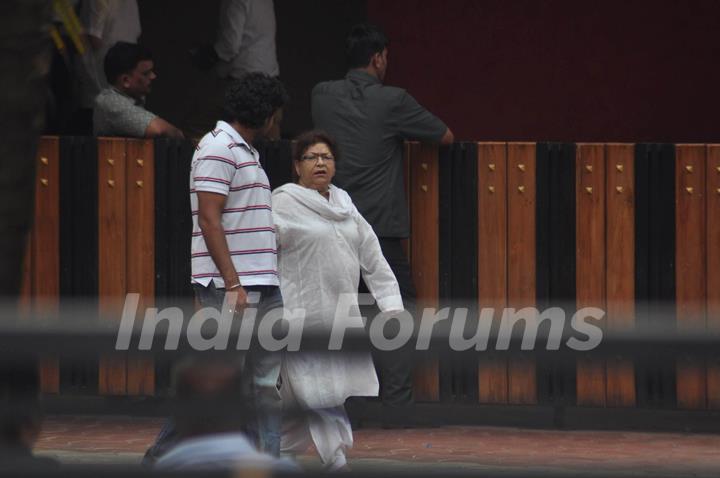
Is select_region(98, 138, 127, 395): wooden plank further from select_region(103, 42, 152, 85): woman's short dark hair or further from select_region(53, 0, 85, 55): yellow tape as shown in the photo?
select_region(53, 0, 85, 55): yellow tape

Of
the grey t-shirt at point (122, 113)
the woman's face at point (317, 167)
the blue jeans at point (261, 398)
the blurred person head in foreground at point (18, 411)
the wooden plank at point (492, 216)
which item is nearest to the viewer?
the blurred person head in foreground at point (18, 411)

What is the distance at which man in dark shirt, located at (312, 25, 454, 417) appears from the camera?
330 inches

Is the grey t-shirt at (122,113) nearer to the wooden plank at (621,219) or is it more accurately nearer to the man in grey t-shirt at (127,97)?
the man in grey t-shirt at (127,97)

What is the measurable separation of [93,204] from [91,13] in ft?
4.45

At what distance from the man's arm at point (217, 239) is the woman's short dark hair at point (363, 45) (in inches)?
77.6

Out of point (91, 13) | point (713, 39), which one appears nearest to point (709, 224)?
point (713, 39)

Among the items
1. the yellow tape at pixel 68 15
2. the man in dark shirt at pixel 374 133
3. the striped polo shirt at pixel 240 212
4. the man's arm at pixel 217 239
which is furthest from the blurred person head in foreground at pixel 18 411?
the man in dark shirt at pixel 374 133

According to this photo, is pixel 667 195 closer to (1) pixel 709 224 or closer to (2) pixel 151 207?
(1) pixel 709 224

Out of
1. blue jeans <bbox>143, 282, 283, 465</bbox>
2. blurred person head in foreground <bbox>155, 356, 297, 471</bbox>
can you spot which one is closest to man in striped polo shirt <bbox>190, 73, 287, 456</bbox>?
blue jeans <bbox>143, 282, 283, 465</bbox>

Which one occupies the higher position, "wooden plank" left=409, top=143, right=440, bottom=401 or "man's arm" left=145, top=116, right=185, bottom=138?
"man's arm" left=145, top=116, right=185, bottom=138

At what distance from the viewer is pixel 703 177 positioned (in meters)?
8.41

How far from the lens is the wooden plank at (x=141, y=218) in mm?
8781

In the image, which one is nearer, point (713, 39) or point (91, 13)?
point (91, 13)

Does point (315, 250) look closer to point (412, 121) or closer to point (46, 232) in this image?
point (412, 121)
